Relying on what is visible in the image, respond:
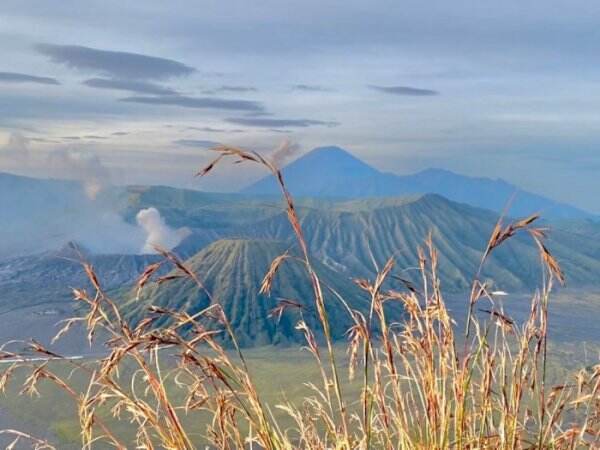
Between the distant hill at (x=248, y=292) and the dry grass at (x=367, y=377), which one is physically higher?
the dry grass at (x=367, y=377)

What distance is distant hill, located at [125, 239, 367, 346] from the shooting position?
133000 millimetres

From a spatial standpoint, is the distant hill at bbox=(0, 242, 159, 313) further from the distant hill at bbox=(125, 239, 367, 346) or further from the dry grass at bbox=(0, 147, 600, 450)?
the dry grass at bbox=(0, 147, 600, 450)

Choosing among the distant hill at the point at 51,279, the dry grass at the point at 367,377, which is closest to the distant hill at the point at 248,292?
the distant hill at the point at 51,279

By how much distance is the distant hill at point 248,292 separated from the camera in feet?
436

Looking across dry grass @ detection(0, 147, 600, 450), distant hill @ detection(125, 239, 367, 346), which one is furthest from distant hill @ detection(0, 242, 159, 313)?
dry grass @ detection(0, 147, 600, 450)

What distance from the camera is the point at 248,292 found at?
145625 mm

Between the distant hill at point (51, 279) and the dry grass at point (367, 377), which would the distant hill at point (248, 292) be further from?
the dry grass at point (367, 377)

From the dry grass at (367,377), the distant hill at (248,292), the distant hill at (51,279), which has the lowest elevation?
the distant hill at (51,279)

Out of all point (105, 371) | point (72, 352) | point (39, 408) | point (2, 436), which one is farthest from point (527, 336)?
point (72, 352)

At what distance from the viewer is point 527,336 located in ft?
10.2

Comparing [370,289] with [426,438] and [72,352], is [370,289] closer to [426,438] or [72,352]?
[426,438]

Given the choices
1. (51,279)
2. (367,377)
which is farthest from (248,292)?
(367,377)

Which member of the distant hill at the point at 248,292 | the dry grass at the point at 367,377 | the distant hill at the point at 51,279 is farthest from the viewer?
the distant hill at the point at 51,279

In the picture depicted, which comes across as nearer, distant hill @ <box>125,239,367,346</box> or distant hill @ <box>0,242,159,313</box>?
distant hill @ <box>125,239,367,346</box>
